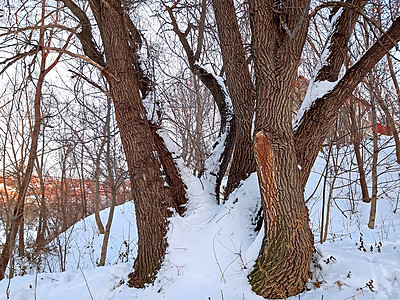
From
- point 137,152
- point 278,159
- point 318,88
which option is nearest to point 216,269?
point 278,159

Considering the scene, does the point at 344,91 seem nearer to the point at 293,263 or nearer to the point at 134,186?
the point at 293,263

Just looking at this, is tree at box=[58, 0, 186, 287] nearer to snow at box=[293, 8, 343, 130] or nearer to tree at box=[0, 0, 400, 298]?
tree at box=[0, 0, 400, 298]

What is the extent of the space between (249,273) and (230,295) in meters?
0.28

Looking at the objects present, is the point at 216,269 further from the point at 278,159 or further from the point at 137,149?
the point at 137,149

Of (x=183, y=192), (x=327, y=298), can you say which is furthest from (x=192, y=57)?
(x=327, y=298)

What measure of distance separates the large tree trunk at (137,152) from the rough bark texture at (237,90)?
3.56ft

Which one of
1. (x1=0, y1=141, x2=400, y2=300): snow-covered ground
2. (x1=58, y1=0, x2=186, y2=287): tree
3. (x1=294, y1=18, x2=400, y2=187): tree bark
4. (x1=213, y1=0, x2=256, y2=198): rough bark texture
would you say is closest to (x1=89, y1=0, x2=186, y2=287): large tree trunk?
(x1=58, y1=0, x2=186, y2=287): tree

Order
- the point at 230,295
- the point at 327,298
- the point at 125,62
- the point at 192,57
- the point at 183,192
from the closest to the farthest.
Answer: the point at 327,298 → the point at 230,295 → the point at 125,62 → the point at 183,192 → the point at 192,57

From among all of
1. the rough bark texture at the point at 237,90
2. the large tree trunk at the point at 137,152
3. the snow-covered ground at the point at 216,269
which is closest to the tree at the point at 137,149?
the large tree trunk at the point at 137,152

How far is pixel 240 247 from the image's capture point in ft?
10.5

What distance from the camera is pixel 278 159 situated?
2674 millimetres

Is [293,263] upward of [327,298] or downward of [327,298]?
upward

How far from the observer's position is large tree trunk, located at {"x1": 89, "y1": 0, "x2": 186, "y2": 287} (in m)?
3.28

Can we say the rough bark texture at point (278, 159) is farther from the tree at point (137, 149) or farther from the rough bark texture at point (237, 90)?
the tree at point (137, 149)
